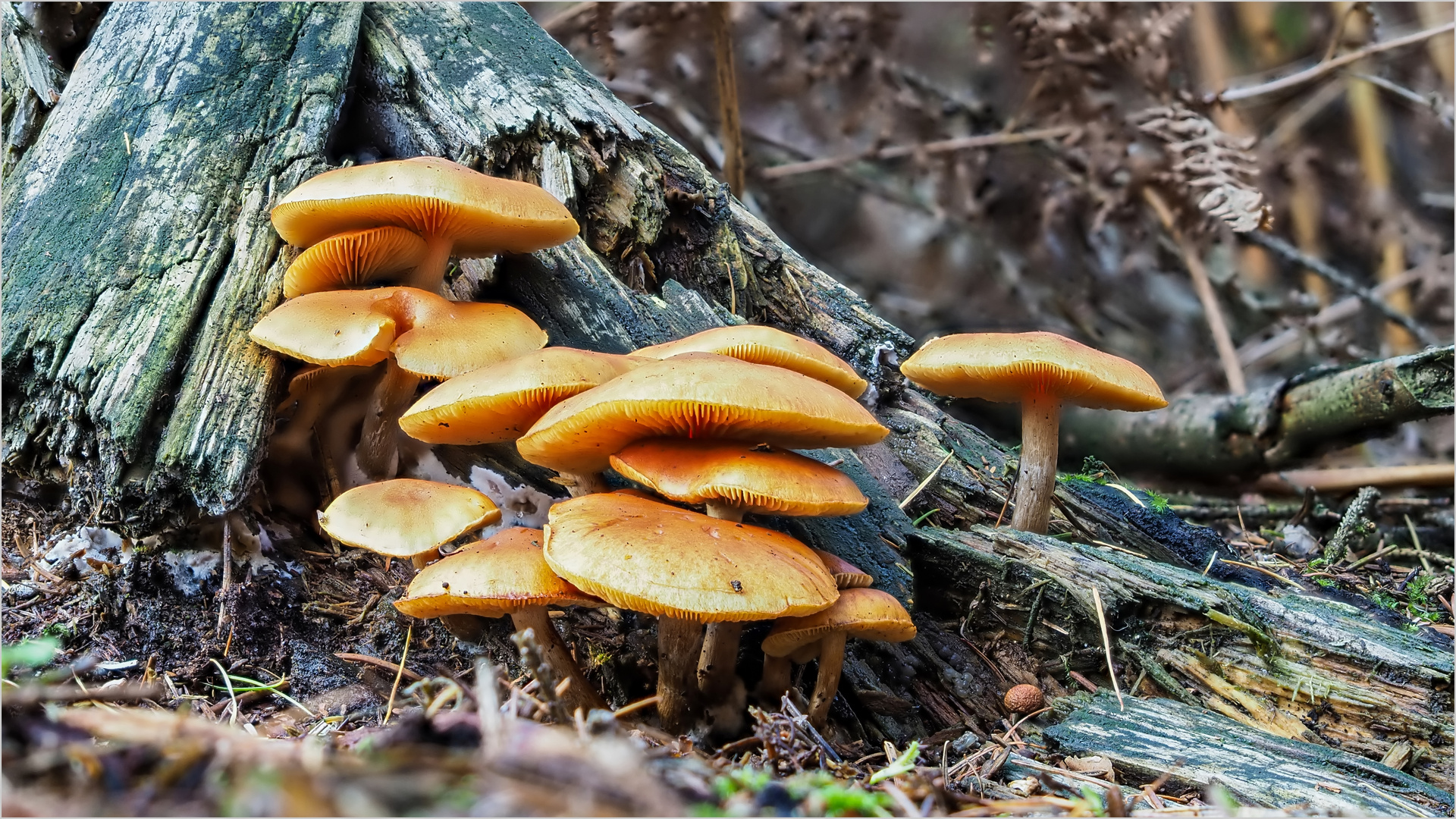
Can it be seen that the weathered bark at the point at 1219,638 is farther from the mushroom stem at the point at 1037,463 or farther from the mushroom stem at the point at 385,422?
the mushroom stem at the point at 385,422

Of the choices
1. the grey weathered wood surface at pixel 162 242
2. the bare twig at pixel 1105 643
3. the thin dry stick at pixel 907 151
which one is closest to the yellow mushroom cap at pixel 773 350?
the bare twig at pixel 1105 643

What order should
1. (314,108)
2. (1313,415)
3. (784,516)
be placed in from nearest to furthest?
(784,516)
(314,108)
(1313,415)

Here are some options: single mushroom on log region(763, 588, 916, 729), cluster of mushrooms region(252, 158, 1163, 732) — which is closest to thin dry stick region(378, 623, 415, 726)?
cluster of mushrooms region(252, 158, 1163, 732)

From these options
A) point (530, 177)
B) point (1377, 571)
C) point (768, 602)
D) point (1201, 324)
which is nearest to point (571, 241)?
point (530, 177)

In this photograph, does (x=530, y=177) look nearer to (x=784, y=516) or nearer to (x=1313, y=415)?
(x=784, y=516)

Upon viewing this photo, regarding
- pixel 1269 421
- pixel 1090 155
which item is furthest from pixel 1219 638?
pixel 1090 155

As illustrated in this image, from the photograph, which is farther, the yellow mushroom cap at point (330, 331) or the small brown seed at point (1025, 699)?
the small brown seed at point (1025, 699)

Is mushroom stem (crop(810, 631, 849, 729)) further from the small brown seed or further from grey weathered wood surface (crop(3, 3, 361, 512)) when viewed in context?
grey weathered wood surface (crop(3, 3, 361, 512))
